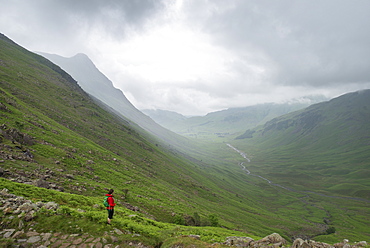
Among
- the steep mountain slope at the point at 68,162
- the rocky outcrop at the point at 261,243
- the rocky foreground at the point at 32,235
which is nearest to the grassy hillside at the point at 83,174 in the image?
the steep mountain slope at the point at 68,162

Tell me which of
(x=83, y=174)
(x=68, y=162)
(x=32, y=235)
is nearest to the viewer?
(x=32, y=235)

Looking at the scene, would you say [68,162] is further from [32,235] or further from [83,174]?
[32,235]

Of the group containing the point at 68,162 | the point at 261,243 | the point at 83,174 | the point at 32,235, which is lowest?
the point at 83,174

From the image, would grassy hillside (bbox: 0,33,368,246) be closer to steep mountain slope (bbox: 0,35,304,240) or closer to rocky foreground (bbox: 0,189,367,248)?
steep mountain slope (bbox: 0,35,304,240)

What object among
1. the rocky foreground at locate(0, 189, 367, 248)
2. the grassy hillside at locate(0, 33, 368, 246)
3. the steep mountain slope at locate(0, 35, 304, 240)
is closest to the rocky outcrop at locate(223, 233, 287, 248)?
the rocky foreground at locate(0, 189, 367, 248)

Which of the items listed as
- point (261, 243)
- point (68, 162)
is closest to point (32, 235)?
point (261, 243)

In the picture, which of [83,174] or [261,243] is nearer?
[261,243]

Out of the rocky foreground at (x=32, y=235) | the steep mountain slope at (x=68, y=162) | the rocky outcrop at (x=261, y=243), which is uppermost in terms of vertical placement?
the rocky outcrop at (x=261, y=243)

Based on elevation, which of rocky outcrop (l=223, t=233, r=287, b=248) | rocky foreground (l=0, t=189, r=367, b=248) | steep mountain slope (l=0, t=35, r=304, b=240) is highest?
rocky outcrop (l=223, t=233, r=287, b=248)

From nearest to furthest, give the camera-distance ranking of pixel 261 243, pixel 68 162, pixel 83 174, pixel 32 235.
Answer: pixel 32 235, pixel 261 243, pixel 83 174, pixel 68 162

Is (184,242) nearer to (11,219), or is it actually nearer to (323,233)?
(11,219)

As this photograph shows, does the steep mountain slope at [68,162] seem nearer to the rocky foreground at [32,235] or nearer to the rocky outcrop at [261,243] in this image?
the rocky foreground at [32,235]

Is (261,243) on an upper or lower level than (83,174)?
upper

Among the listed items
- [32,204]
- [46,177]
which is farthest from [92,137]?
[32,204]
